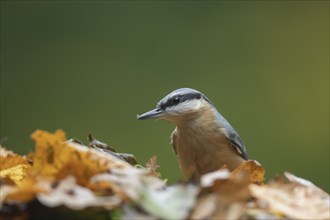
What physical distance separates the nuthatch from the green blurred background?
185cm

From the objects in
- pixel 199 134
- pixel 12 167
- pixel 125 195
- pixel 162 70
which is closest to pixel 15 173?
pixel 12 167

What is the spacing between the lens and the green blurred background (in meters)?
3.67

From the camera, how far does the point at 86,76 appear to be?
388cm

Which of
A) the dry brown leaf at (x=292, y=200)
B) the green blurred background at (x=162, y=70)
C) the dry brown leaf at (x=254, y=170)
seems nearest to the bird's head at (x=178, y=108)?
the dry brown leaf at (x=254, y=170)

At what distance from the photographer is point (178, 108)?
1.70 metres

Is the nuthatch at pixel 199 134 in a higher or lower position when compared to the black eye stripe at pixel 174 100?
lower

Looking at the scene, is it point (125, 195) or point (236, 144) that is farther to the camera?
point (236, 144)

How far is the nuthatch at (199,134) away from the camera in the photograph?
157cm

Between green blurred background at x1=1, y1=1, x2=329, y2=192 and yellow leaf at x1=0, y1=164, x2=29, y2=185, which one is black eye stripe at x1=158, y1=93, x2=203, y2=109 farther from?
green blurred background at x1=1, y1=1, x2=329, y2=192

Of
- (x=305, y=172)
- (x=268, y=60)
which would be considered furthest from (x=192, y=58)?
(x=305, y=172)

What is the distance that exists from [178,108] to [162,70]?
2130 millimetres

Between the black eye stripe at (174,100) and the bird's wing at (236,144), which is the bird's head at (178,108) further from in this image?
the bird's wing at (236,144)

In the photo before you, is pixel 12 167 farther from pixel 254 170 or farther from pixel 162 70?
pixel 162 70

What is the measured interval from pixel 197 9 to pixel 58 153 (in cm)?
349
